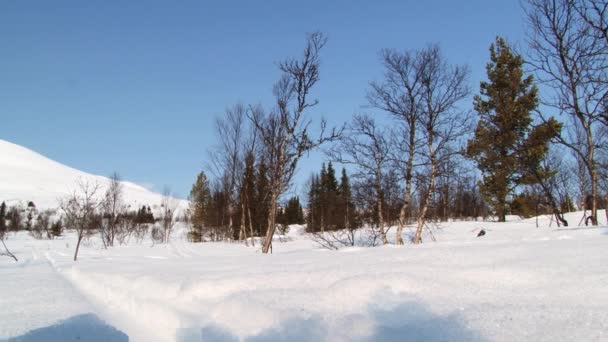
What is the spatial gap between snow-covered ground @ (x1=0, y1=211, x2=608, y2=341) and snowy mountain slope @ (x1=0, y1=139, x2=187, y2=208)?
82.1 m

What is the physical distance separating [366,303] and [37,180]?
152372mm

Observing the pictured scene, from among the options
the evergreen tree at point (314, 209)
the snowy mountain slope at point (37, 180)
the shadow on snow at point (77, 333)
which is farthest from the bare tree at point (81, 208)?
the snowy mountain slope at point (37, 180)

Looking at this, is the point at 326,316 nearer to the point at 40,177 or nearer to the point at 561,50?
the point at 561,50

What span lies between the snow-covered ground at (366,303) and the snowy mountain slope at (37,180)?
82131mm

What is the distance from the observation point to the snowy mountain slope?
9469cm

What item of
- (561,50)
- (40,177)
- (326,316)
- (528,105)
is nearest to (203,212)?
(528,105)

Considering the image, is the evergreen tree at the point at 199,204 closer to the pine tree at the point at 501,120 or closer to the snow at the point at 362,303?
the pine tree at the point at 501,120

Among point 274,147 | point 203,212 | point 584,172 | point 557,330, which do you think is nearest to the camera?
point 557,330

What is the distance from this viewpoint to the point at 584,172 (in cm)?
2462

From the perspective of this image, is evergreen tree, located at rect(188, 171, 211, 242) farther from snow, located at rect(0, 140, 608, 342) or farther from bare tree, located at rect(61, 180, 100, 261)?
snow, located at rect(0, 140, 608, 342)

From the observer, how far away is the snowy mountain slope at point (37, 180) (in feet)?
311

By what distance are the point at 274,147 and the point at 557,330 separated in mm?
10091

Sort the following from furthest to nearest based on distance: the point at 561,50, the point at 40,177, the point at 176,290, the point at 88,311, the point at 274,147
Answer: the point at 40,177 < the point at 274,147 < the point at 561,50 < the point at 176,290 < the point at 88,311

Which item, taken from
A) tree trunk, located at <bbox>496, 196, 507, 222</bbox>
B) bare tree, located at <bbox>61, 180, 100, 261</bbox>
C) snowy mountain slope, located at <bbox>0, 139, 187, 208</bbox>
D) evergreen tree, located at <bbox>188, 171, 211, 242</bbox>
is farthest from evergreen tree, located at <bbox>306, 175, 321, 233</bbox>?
snowy mountain slope, located at <bbox>0, 139, 187, 208</bbox>
